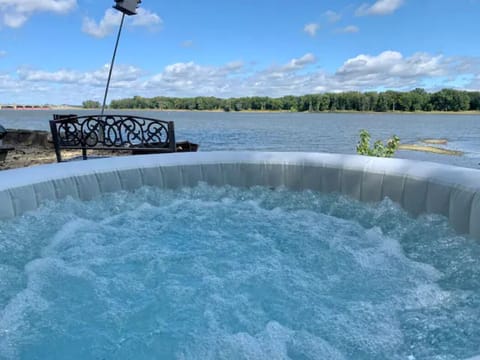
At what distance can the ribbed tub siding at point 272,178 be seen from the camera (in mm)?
2834

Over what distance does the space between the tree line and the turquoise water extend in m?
56.0

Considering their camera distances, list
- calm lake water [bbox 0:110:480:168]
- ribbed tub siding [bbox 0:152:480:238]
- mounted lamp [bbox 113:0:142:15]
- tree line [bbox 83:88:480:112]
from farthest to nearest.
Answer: tree line [bbox 83:88:480:112] < calm lake water [bbox 0:110:480:168] < mounted lamp [bbox 113:0:142:15] < ribbed tub siding [bbox 0:152:480:238]

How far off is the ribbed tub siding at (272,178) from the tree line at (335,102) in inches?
2159

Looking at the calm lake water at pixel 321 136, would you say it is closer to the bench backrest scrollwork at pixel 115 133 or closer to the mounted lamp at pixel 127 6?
the mounted lamp at pixel 127 6

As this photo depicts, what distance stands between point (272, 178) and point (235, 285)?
82.0 inches

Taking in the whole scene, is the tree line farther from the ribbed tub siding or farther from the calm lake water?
the ribbed tub siding

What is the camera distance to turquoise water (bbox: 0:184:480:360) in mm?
1541

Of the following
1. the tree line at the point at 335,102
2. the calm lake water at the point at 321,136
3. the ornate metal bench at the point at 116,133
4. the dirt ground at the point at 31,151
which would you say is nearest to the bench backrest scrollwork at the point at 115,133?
the ornate metal bench at the point at 116,133

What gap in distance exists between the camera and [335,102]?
2400 inches

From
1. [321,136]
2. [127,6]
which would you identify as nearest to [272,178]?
[127,6]

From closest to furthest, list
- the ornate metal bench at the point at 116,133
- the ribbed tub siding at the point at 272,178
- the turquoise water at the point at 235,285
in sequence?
the turquoise water at the point at 235,285 < the ribbed tub siding at the point at 272,178 < the ornate metal bench at the point at 116,133

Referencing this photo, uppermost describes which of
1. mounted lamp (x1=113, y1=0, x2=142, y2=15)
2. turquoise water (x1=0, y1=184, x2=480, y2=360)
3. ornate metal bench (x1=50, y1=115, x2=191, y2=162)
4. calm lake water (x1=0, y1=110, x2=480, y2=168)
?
mounted lamp (x1=113, y1=0, x2=142, y2=15)

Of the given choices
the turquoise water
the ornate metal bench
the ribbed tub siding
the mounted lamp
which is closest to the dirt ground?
the ornate metal bench

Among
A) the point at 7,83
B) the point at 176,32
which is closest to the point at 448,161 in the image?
the point at 176,32
